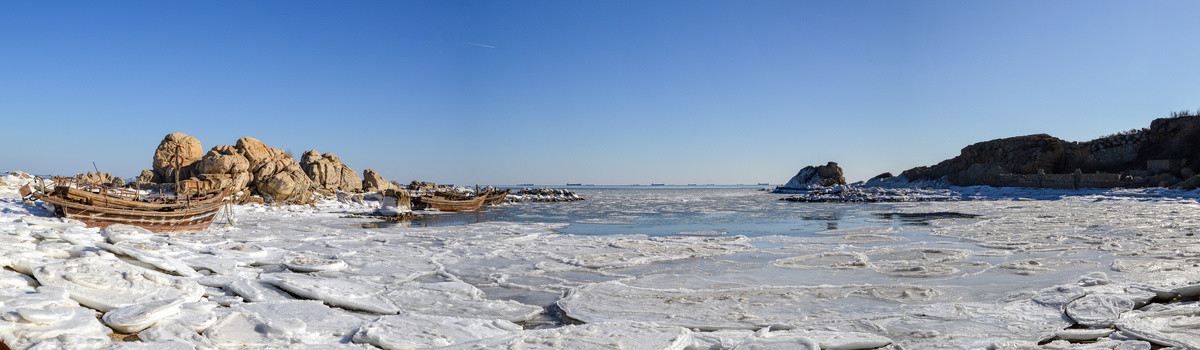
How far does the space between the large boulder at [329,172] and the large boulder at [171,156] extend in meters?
6.49

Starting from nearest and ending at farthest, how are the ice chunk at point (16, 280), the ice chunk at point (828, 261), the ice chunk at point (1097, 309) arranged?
the ice chunk at point (1097, 309), the ice chunk at point (16, 280), the ice chunk at point (828, 261)

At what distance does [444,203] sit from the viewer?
1294 inches

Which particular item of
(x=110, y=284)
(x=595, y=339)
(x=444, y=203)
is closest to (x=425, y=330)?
(x=595, y=339)

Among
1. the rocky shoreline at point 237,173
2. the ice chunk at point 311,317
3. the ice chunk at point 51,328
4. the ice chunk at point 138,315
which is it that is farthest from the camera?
the rocky shoreline at point 237,173

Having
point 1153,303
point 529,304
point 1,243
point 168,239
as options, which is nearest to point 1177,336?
point 1153,303

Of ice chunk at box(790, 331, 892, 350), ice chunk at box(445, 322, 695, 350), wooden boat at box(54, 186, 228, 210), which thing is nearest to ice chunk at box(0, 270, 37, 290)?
ice chunk at box(445, 322, 695, 350)

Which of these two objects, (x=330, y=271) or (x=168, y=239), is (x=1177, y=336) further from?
(x=168, y=239)

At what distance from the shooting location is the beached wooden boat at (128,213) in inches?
551

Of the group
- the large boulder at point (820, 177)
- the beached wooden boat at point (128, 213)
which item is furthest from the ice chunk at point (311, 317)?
the large boulder at point (820, 177)

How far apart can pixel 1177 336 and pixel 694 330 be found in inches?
153

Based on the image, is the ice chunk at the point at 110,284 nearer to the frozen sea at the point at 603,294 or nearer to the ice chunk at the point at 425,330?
the frozen sea at the point at 603,294

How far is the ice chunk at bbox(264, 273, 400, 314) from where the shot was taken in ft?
20.3

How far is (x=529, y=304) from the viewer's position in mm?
6641

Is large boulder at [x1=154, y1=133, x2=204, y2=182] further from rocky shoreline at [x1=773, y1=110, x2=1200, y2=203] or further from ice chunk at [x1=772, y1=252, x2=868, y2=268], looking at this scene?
rocky shoreline at [x1=773, y1=110, x2=1200, y2=203]
